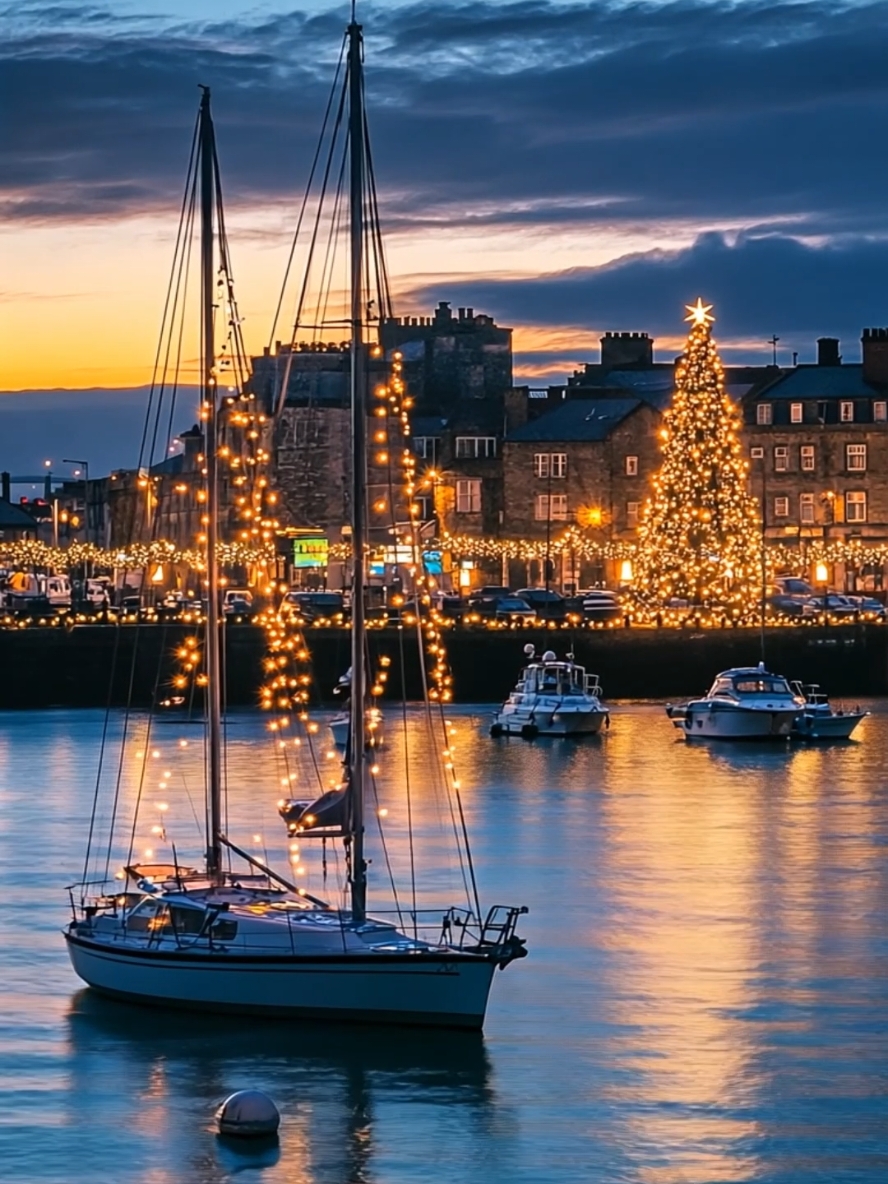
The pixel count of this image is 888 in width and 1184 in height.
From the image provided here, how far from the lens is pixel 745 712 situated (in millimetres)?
78188

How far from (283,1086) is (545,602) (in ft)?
260

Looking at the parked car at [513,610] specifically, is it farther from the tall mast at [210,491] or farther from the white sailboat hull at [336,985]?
the white sailboat hull at [336,985]

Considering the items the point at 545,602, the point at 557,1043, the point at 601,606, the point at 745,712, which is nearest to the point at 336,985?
the point at 557,1043

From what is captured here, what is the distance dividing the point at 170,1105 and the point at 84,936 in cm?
415

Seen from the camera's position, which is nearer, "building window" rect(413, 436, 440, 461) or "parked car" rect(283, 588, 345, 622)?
"parked car" rect(283, 588, 345, 622)

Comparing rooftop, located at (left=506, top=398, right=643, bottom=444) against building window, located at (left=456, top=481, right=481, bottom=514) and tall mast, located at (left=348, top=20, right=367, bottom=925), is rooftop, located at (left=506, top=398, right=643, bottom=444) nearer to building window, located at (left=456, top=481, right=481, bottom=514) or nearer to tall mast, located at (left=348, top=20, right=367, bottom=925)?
building window, located at (left=456, top=481, right=481, bottom=514)

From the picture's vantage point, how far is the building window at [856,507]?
121125 mm

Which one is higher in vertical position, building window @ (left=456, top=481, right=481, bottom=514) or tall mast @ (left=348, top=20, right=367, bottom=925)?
building window @ (left=456, top=481, right=481, bottom=514)

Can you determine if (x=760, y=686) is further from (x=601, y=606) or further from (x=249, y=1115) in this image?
(x=249, y=1115)

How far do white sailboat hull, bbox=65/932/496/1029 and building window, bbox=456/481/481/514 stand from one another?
9401 cm

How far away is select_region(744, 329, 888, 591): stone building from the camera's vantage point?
397ft

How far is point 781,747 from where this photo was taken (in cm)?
7769

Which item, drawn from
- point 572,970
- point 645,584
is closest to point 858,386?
point 645,584

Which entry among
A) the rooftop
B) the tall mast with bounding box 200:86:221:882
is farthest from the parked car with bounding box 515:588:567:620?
the tall mast with bounding box 200:86:221:882
